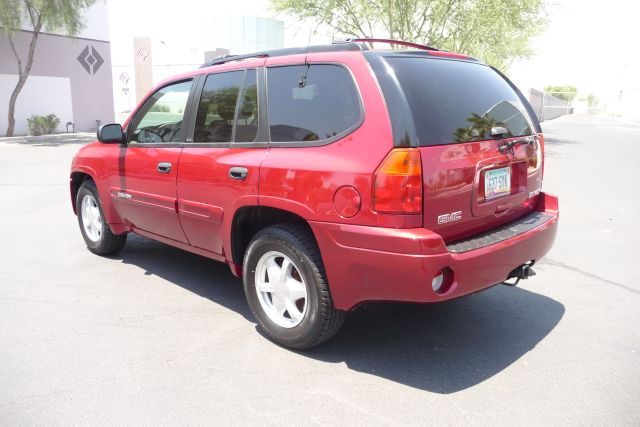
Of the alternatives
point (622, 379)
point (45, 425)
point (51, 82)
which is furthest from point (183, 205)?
point (51, 82)

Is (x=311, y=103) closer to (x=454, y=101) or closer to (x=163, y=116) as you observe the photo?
(x=454, y=101)

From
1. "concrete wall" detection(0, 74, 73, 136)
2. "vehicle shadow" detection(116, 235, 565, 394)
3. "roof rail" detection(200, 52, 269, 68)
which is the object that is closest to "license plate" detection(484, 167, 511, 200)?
"vehicle shadow" detection(116, 235, 565, 394)

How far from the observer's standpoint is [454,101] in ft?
10.5

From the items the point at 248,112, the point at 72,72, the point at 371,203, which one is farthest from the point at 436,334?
the point at 72,72

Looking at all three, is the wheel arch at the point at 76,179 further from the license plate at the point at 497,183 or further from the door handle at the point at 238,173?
the license plate at the point at 497,183

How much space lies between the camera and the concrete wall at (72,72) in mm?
24703

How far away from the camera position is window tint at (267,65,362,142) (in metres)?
3.10

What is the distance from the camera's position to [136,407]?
111 inches

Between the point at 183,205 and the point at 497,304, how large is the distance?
260cm

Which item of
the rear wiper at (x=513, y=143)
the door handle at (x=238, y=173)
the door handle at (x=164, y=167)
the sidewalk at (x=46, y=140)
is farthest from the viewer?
the sidewalk at (x=46, y=140)

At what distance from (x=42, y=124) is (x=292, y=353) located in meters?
25.8

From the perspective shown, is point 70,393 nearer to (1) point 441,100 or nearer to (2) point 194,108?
(2) point 194,108

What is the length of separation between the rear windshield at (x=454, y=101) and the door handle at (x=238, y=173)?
115cm

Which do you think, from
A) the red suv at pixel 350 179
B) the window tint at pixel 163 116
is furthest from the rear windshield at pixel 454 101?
the window tint at pixel 163 116
